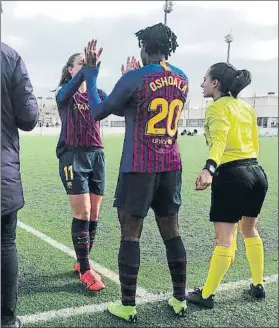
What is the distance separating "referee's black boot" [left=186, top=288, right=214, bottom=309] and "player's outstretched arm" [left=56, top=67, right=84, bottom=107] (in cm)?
163

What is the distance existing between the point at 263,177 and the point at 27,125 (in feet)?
5.57

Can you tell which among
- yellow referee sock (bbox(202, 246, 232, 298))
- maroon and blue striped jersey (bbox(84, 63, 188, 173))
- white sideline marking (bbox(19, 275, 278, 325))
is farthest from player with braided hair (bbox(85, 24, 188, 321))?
yellow referee sock (bbox(202, 246, 232, 298))

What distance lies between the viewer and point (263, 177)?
3.30 metres

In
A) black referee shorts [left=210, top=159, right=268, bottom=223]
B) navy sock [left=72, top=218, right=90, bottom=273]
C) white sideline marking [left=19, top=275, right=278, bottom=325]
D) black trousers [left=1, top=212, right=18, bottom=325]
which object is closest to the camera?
black trousers [left=1, top=212, right=18, bottom=325]

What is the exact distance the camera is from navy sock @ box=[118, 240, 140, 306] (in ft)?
9.60

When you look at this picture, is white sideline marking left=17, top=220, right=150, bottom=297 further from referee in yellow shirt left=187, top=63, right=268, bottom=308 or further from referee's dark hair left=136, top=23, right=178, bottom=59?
referee's dark hair left=136, top=23, right=178, bottom=59

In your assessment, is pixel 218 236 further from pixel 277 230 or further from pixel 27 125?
pixel 277 230

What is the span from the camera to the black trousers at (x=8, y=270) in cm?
245

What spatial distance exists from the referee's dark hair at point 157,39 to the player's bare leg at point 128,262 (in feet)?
3.28

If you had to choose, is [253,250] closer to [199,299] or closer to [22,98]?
[199,299]

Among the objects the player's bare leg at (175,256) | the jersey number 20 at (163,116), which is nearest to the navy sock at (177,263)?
the player's bare leg at (175,256)

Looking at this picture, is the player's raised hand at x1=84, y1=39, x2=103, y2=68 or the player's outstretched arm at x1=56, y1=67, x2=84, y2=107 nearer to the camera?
the player's raised hand at x1=84, y1=39, x2=103, y2=68

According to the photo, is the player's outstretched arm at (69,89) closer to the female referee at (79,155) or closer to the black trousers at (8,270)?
the female referee at (79,155)

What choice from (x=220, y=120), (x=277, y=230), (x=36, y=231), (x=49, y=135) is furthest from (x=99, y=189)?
(x=49, y=135)
